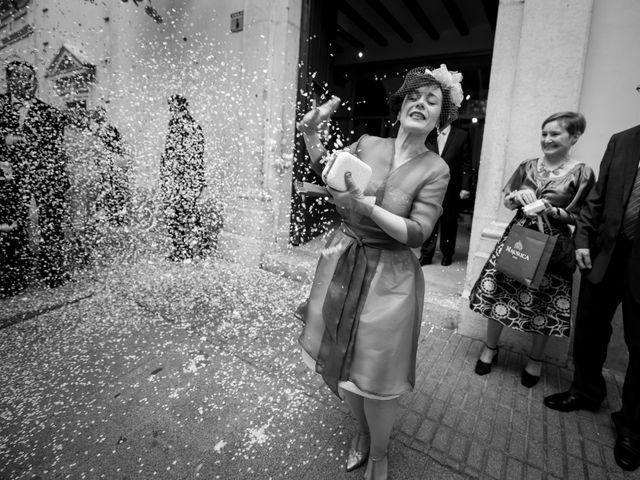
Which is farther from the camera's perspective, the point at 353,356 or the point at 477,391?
the point at 477,391

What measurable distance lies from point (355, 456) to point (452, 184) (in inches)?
155

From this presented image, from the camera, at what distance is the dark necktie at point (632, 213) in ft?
7.23

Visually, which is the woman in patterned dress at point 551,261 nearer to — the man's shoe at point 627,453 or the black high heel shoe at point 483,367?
the black high heel shoe at point 483,367

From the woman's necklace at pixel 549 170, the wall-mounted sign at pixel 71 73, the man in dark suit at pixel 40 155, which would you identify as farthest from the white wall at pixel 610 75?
the wall-mounted sign at pixel 71 73

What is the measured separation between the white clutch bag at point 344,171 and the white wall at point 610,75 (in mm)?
2765

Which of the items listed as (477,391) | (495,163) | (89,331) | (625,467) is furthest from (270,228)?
(625,467)

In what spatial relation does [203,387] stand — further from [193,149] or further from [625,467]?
[193,149]

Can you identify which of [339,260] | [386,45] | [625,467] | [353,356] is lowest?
[625,467]

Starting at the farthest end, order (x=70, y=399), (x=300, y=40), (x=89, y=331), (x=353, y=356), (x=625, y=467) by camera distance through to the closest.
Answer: (x=300, y=40), (x=89, y=331), (x=70, y=399), (x=625, y=467), (x=353, y=356)

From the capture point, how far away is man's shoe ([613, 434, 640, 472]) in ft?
6.81

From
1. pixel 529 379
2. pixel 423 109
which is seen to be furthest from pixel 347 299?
pixel 529 379

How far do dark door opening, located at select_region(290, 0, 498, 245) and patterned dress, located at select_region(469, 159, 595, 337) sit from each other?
9.38 feet

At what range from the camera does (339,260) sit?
1747mm

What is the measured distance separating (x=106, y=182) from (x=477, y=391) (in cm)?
625
